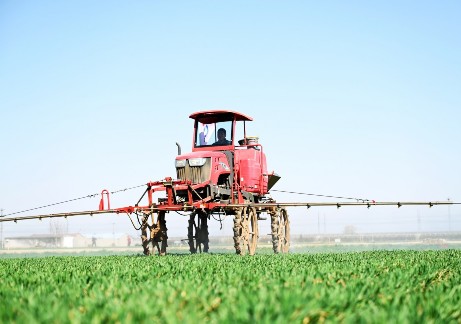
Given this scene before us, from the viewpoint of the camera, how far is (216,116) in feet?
62.8

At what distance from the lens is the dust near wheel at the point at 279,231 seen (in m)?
21.7

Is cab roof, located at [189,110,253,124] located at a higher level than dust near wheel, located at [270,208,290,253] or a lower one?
higher

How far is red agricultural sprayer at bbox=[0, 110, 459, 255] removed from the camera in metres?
17.9

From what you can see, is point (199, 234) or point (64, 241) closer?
point (199, 234)

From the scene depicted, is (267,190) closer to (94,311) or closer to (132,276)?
(132,276)

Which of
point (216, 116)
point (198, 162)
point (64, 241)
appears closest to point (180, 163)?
point (198, 162)

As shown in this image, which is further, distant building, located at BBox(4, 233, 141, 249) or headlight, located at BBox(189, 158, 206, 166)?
distant building, located at BBox(4, 233, 141, 249)

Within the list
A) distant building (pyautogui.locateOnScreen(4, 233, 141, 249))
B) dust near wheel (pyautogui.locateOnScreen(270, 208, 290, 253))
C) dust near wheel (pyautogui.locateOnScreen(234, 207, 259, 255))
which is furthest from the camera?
distant building (pyautogui.locateOnScreen(4, 233, 141, 249))

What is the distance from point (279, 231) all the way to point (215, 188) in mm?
4514

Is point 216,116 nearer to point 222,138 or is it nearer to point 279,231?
point 222,138

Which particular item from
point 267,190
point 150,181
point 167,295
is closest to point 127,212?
point 150,181

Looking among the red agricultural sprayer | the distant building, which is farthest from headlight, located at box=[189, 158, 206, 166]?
the distant building

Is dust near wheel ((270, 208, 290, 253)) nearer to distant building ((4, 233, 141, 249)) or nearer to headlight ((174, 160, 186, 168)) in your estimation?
headlight ((174, 160, 186, 168))

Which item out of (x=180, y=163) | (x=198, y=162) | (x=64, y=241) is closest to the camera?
(x=198, y=162)
